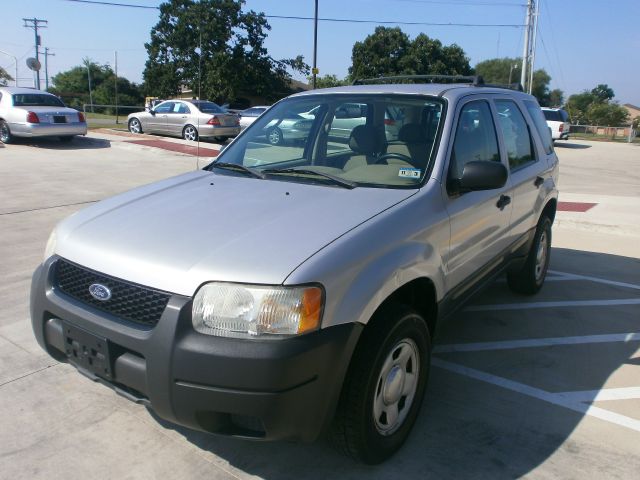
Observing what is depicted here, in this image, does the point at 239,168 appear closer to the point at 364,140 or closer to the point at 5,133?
the point at 364,140

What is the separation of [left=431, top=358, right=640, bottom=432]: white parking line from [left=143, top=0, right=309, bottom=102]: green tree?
151 feet

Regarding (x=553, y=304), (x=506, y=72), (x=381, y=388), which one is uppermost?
A: (x=506, y=72)

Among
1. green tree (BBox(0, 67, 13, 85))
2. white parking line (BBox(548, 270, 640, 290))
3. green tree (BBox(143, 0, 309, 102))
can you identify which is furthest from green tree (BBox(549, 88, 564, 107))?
white parking line (BBox(548, 270, 640, 290))

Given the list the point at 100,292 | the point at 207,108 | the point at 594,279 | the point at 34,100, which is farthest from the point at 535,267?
the point at 207,108

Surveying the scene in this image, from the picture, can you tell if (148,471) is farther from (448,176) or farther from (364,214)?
(448,176)

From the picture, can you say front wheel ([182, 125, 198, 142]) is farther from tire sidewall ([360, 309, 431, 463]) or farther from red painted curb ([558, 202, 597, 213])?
tire sidewall ([360, 309, 431, 463])

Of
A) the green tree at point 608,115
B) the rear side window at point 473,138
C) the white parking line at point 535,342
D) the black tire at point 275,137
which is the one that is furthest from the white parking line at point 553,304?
the green tree at point 608,115

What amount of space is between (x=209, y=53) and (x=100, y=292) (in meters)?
48.7

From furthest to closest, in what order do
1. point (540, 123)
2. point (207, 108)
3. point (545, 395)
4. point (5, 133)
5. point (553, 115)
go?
point (553, 115), point (207, 108), point (5, 133), point (540, 123), point (545, 395)

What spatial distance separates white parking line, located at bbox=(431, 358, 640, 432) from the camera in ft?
10.5

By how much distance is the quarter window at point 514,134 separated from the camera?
13.7 feet

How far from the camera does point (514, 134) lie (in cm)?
443

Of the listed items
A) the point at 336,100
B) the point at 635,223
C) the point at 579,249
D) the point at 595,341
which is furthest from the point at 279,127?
the point at 635,223

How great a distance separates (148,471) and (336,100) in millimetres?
2621
